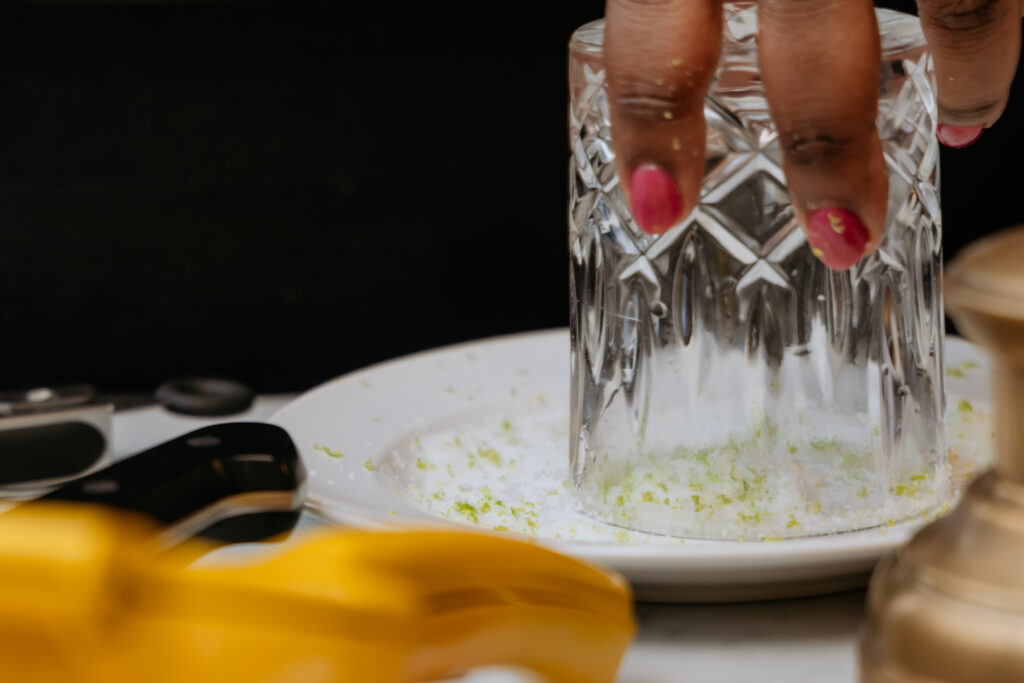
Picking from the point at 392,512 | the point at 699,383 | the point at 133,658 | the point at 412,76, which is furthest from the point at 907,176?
the point at 412,76

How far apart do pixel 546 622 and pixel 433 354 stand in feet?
1.24

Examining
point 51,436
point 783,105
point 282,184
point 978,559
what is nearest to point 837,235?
point 783,105

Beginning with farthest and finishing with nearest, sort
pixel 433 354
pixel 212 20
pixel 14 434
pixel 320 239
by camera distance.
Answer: pixel 320 239 < pixel 212 20 < pixel 433 354 < pixel 14 434

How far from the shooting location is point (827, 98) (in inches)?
13.8

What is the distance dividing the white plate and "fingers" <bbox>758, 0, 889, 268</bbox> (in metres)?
0.10

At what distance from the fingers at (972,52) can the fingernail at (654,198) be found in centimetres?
17

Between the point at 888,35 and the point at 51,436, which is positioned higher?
the point at 888,35

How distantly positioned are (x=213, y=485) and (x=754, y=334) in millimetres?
251

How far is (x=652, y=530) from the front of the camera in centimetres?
43

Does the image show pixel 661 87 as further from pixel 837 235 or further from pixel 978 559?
pixel 978 559

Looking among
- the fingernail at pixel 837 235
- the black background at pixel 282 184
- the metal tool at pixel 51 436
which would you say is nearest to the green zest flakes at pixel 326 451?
the metal tool at pixel 51 436

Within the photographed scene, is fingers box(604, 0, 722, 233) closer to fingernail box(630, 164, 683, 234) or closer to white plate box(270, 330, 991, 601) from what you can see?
fingernail box(630, 164, 683, 234)

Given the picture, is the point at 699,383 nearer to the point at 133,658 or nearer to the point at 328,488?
the point at 328,488

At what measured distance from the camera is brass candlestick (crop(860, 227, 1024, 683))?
0.74 ft
